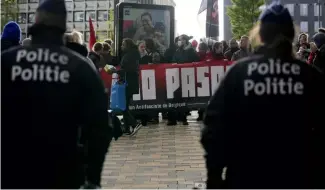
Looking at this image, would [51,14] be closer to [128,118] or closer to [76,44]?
[76,44]

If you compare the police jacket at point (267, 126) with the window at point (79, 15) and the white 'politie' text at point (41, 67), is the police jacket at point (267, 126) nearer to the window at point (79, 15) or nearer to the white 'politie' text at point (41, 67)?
the white 'politie' text at point (41, 67)

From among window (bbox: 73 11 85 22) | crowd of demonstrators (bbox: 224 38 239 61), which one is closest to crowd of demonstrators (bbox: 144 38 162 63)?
crowd of demonstrators (bbox: 224 38 239 61)

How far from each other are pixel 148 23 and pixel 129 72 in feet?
10.7

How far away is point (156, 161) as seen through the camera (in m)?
8.44

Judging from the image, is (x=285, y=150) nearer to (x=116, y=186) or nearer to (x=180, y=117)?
(x=116, y=186)

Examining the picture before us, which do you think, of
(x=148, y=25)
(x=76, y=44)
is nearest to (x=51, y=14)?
(x=76, y=44)

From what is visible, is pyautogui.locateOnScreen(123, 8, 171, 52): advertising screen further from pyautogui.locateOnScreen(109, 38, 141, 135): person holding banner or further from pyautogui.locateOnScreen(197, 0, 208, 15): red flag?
pyautogui.locateOnScreen(109, 38, 141, 135): person holding banner

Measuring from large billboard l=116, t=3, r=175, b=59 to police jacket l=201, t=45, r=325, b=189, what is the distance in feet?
38.6

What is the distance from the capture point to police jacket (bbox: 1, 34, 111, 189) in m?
2.93

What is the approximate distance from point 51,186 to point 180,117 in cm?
1103

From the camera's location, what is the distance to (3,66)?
3.07 m

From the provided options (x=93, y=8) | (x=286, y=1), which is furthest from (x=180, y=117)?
(x=93, y=8)

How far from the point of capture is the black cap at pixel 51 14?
3127 millimetres

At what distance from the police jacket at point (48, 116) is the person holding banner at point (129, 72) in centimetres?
844
